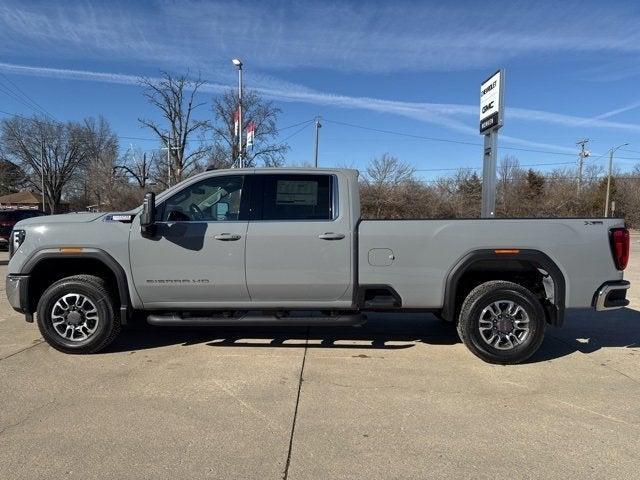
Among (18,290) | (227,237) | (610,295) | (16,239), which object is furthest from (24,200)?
(610,295)

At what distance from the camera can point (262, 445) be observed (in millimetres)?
3453

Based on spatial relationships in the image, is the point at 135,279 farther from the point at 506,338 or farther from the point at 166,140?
the point at 166,140

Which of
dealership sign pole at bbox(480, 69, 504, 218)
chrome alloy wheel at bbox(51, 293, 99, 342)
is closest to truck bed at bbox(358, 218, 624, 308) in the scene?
chrome alloy wheel at bbox(51, 293, 99, 342)

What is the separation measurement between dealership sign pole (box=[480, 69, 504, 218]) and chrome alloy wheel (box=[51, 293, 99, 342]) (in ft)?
25.0

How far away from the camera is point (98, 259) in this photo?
5.24 meters

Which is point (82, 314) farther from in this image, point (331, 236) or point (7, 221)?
point (7, 221)

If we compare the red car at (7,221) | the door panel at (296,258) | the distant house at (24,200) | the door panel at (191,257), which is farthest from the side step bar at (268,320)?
the distant house at (24,200)

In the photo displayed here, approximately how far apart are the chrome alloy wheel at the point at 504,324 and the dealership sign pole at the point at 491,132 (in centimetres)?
516

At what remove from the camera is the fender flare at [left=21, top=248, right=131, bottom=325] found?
5.21 meters

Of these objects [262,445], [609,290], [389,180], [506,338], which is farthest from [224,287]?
[389,180]

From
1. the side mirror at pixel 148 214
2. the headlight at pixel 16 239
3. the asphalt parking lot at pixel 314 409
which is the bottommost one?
the asphalt parking lot at pixel 314 409

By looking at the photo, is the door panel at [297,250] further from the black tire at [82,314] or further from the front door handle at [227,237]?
the black tire at [82,314]

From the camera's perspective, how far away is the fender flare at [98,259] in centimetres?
521

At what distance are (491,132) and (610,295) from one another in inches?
243
